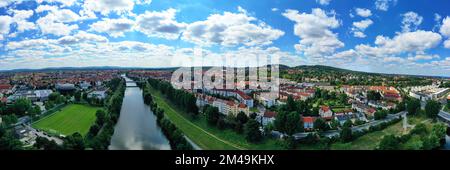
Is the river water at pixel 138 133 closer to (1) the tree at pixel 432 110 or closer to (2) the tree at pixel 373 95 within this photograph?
(1) the tree at pixel 432 110

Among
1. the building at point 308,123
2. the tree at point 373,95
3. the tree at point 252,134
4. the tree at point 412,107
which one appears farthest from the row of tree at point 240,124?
the tree at point 373,95

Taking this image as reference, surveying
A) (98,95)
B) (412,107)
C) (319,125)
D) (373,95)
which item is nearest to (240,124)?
(319,125)

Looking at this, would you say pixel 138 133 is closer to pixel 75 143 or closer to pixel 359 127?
pixel 75 143

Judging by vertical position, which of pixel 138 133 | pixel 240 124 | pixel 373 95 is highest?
pixel 373 95

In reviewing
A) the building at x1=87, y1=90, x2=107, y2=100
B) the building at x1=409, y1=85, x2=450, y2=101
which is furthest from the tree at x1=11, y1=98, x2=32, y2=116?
the building at x1=409, y1=85, x2=450, y2=101

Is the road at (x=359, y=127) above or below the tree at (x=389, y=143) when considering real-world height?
below

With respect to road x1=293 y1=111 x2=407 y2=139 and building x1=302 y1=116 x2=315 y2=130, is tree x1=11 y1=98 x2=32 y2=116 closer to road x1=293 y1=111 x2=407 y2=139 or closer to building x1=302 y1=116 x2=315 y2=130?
road x1=293 y1=111 x2=407 y2=139
